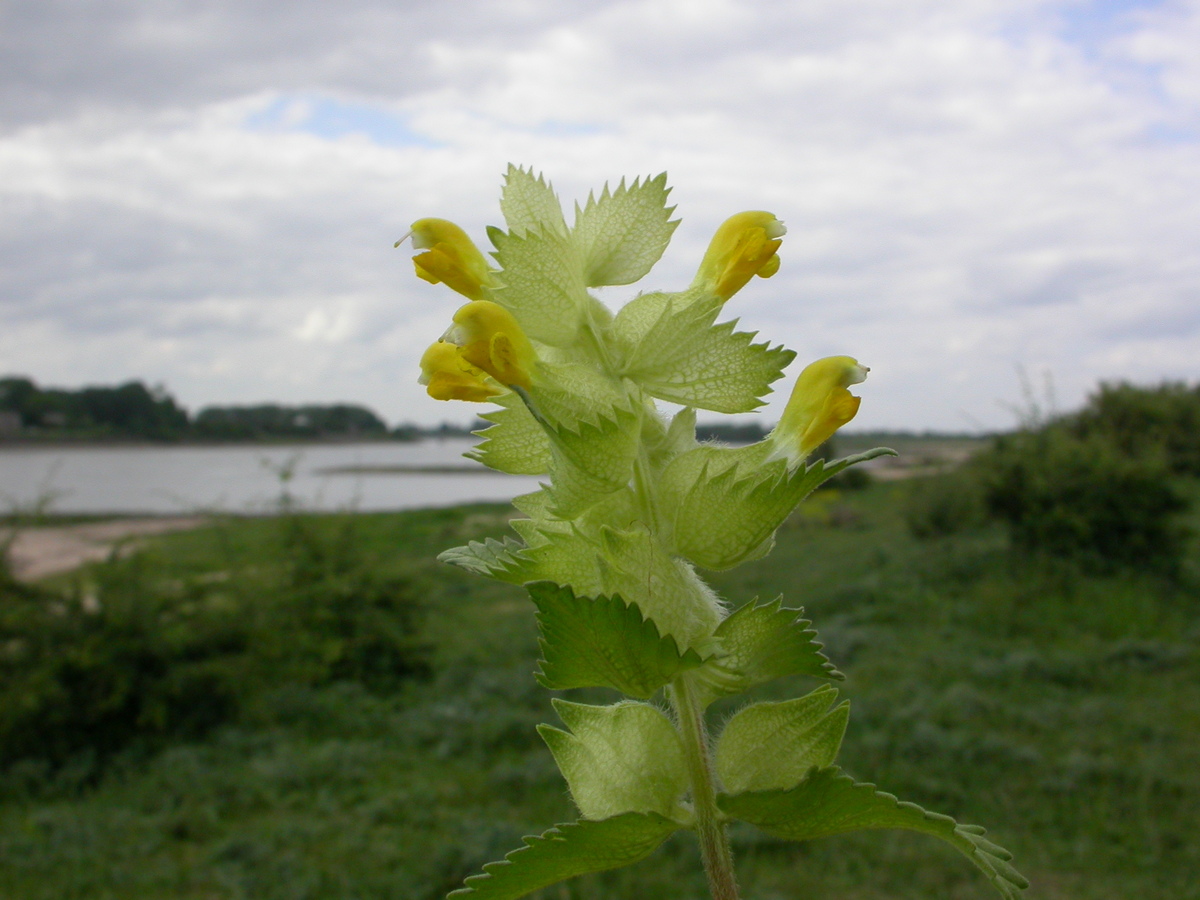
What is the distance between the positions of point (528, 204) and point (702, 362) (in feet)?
1.02

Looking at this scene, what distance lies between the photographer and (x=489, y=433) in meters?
1.07

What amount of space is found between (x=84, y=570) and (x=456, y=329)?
11.0 meters

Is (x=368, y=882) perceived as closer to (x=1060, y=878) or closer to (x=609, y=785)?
(x=1060, y=878)

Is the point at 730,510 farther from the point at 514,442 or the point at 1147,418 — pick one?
the point at 1147,418

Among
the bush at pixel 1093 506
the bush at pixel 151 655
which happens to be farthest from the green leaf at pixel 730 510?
the bush at pixel 1093 506

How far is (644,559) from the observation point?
89 centimetres

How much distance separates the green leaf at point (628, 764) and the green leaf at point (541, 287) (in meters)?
0.43

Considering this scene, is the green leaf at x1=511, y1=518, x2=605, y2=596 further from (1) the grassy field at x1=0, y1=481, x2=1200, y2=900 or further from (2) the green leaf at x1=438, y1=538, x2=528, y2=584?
(1) the grassy field at x1=0, y1=481, x2=1200, y2=900

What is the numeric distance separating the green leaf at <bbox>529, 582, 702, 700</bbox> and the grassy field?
5.51 metres

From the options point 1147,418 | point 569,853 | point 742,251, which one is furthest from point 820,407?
point 1147,418

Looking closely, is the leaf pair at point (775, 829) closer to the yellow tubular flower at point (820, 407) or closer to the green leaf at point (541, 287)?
the yellow tubular flower at point (820, 407)

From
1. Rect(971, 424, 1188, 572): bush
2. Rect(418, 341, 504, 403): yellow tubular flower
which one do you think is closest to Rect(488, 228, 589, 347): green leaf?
Rect(418, 341, 504, 403): yellow tubular flower

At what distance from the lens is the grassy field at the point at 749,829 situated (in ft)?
19.9

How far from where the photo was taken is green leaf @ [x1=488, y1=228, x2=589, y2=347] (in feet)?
3.32
